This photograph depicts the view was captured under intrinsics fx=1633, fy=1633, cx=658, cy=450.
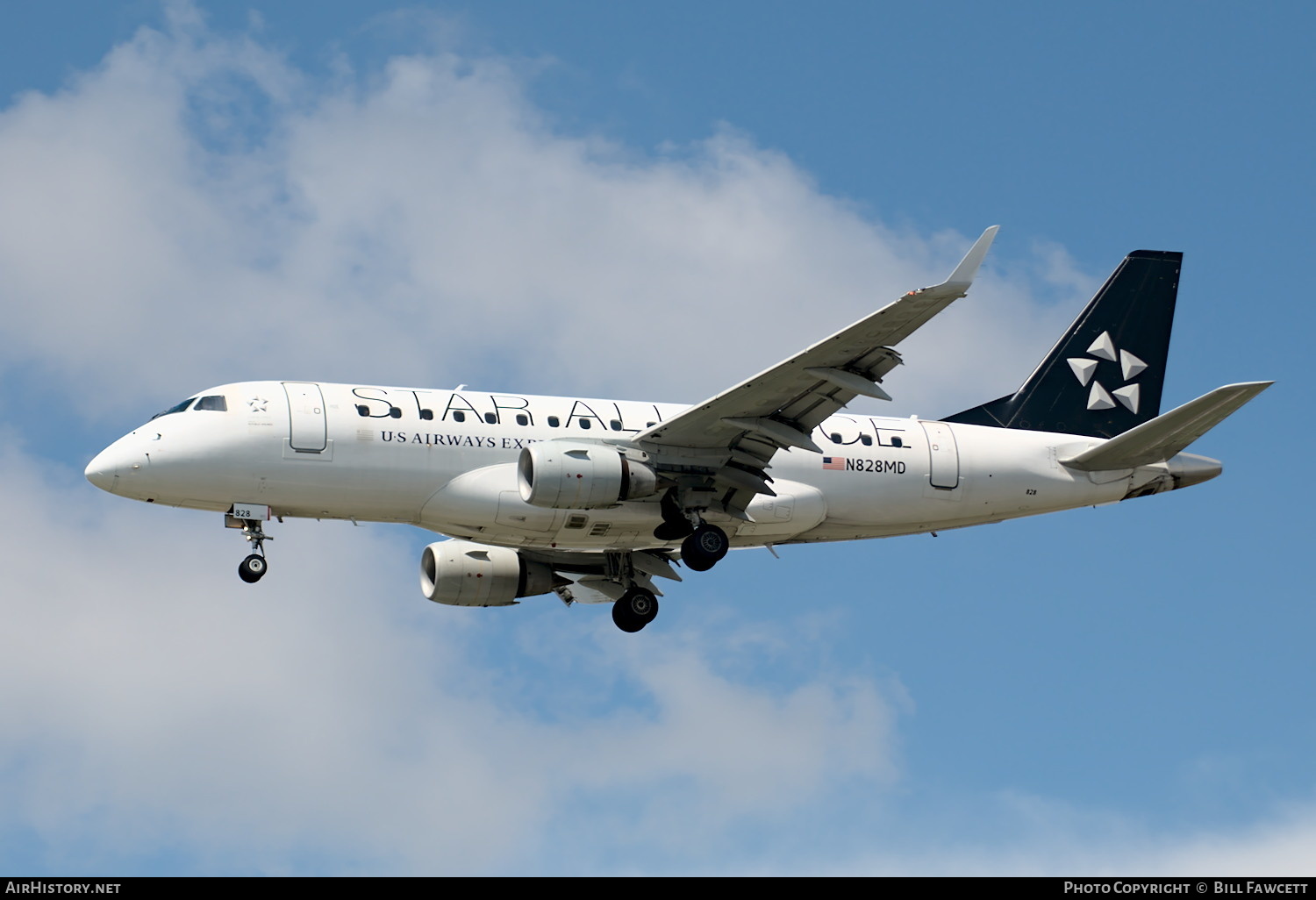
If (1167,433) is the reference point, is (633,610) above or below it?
below

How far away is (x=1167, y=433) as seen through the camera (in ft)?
124

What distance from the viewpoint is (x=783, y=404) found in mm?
34281

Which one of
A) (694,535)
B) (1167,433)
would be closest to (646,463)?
(694,535)

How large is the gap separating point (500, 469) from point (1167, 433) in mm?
15423

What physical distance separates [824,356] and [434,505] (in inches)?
349

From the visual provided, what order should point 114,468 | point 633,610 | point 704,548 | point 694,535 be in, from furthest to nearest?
point 633,610 < point 694,535 < point 704,548 < point 114,468

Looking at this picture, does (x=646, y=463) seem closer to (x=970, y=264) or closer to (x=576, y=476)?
(x=576, y=476)

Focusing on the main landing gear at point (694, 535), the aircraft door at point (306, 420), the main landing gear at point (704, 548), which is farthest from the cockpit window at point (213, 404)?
the main landing gear at point (704, 548)

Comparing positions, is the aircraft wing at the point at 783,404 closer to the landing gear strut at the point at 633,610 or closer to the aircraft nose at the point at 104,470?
the landing gear strut at the point at 633,610

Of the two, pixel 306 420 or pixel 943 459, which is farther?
pixel 943 459

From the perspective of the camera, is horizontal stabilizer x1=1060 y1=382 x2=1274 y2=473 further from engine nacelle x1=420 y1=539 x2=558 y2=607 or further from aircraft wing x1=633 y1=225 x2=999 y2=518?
engine nacelle x1=420 y1=539 x2=558 y2=607

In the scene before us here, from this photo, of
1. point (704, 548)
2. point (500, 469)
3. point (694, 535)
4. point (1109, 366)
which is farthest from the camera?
point (1109, 366)

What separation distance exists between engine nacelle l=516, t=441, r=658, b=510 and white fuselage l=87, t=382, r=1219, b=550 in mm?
893
